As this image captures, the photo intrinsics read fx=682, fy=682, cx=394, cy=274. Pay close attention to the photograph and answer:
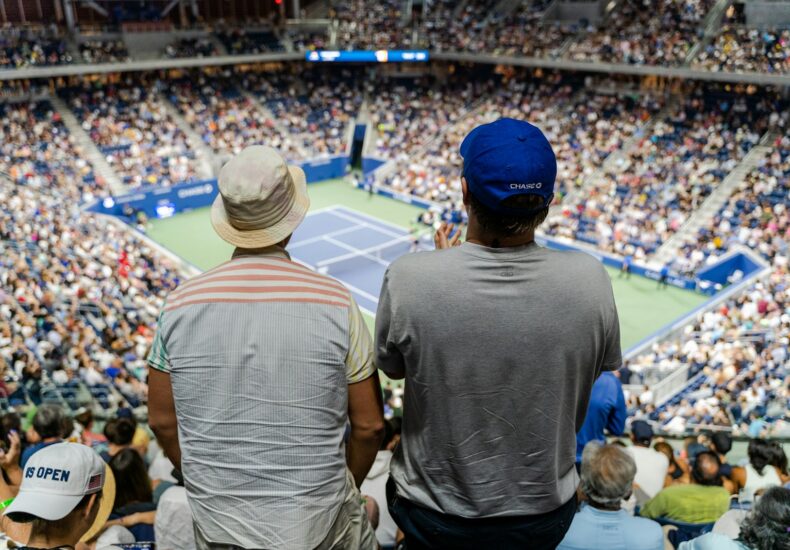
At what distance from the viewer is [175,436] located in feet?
8.21

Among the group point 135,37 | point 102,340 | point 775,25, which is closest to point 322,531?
point 102,340

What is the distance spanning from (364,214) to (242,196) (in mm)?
28980

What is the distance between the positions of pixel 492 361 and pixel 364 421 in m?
0.55

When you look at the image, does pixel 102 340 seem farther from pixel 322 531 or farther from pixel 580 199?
pixel 580 199

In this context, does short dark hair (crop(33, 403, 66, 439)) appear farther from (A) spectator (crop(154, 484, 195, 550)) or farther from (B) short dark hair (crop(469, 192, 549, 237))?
(B) short dark hair (crop(469, 192, 549, 237))

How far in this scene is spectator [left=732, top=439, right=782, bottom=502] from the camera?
20.0 ft

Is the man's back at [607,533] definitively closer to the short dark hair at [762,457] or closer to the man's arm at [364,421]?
the man's arm at [364,421]

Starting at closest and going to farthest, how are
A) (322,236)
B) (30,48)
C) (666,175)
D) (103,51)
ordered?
(666,175) → (322,236) → (30,48) → (103,51)

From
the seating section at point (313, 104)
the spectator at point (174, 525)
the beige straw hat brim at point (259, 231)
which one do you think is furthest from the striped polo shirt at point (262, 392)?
the seating section at point (313, 104)

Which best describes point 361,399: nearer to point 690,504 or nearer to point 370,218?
point 690,504

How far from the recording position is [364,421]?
96.7 inches

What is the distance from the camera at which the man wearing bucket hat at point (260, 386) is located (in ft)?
7.36

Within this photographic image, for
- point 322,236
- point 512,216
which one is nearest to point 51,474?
point 512,216

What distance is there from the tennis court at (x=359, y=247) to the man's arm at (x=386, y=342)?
59.9 feet
